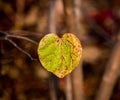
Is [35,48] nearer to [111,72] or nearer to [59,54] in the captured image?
[111,72]

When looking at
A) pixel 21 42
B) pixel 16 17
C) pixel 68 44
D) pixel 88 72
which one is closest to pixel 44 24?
pixel 16 17

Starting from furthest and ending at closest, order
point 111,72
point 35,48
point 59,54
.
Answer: point 35,48, point 111,72, point 59,54

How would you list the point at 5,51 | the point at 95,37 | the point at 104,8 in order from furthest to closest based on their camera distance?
the point at 104,8 < the point at 95,37 < the point at 5,51

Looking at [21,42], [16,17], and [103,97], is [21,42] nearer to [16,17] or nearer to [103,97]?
[103,97]

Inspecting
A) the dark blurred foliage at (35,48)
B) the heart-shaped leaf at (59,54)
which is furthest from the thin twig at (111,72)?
the heart-shaped leaf at (59,54)

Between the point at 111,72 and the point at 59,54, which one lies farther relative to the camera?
the point at 111,72

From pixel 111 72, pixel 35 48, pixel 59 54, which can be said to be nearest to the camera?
pixel 59 54

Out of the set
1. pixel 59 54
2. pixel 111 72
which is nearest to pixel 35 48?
pixel 111 72
